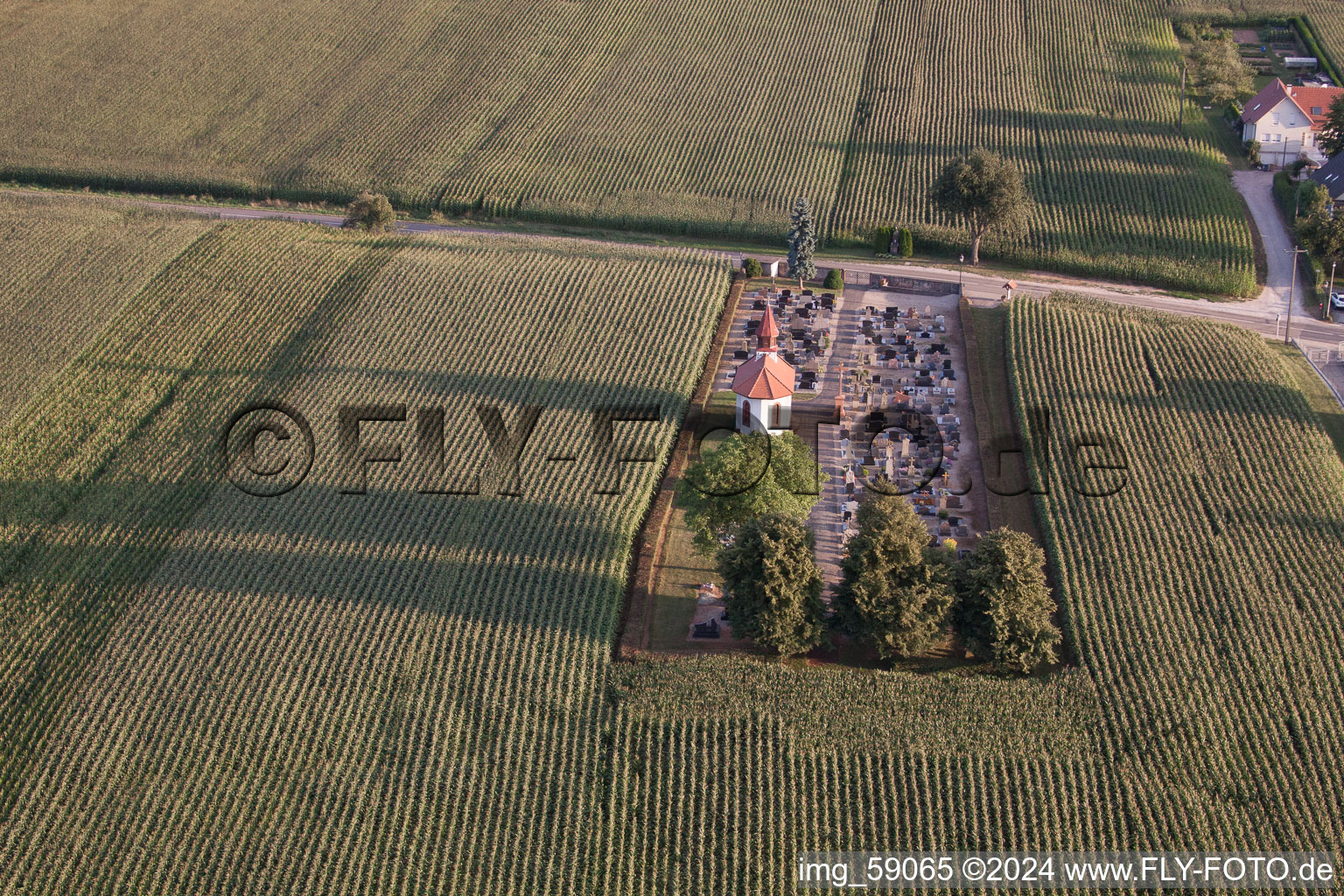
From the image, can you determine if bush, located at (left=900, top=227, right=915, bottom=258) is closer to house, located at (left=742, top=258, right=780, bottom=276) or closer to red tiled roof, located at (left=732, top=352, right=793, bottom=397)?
house, located at (left=742, top=258, right=780, bottom=276)

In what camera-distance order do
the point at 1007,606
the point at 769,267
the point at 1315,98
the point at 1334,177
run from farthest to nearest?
the point at 1315,98 → the point at 1334,177 → the point at 769,267 → the point at 1007,606

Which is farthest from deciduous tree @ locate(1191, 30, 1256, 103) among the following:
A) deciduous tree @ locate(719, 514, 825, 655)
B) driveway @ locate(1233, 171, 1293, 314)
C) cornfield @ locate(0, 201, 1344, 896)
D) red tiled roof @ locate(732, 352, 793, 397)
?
deciduous tree @ locate(719, 514, 825, 655)

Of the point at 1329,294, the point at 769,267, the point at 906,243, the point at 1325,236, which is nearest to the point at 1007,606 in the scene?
the point at 769,267

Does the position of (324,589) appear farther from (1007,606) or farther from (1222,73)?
(1222,73)

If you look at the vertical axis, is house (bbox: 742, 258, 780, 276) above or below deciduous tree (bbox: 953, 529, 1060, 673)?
below

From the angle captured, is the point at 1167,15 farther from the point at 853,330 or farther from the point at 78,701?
the point at 78,701
